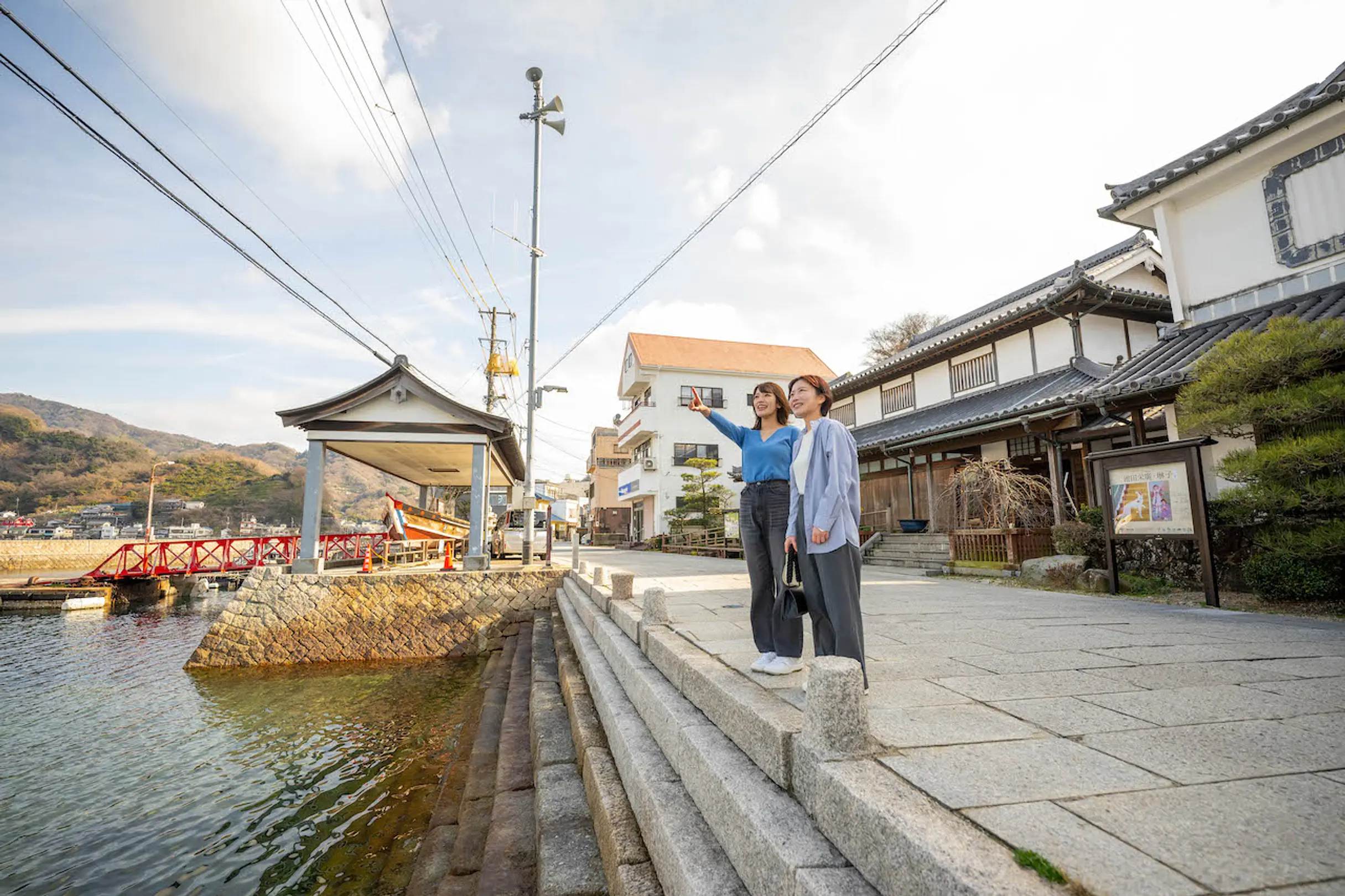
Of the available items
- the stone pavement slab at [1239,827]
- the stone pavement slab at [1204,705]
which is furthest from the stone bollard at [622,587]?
the stone pavement slab at [1239,827]

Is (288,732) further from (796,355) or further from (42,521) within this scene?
(42,521)

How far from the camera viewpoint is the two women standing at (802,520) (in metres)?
2.66

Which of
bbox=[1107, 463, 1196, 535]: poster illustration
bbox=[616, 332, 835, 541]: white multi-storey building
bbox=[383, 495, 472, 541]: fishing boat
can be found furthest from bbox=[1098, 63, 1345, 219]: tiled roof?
bbox=[616, 332, 835, 541]: white multi-storey building

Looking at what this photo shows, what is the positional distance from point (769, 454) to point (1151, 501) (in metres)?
6.33

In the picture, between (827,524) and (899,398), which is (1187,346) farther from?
(899,398)

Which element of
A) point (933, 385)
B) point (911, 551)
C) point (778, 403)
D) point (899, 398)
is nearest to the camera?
point (778, 403)

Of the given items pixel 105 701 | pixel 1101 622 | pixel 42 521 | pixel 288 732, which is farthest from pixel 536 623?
pixel 42 521

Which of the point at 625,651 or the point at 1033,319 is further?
the point at 1033,319

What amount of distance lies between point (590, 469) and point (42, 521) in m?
44.9

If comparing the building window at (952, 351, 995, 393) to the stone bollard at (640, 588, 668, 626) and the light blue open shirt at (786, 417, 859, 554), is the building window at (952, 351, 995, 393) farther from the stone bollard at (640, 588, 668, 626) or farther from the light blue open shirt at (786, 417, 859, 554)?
the light blue open shirt at (786, 417, 859, 554)

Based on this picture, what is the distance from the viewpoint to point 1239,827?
1466mm

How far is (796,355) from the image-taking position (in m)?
32.5

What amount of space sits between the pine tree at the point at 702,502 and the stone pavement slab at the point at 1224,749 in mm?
20592

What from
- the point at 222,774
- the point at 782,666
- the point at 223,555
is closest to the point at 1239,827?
the point at 782,666
